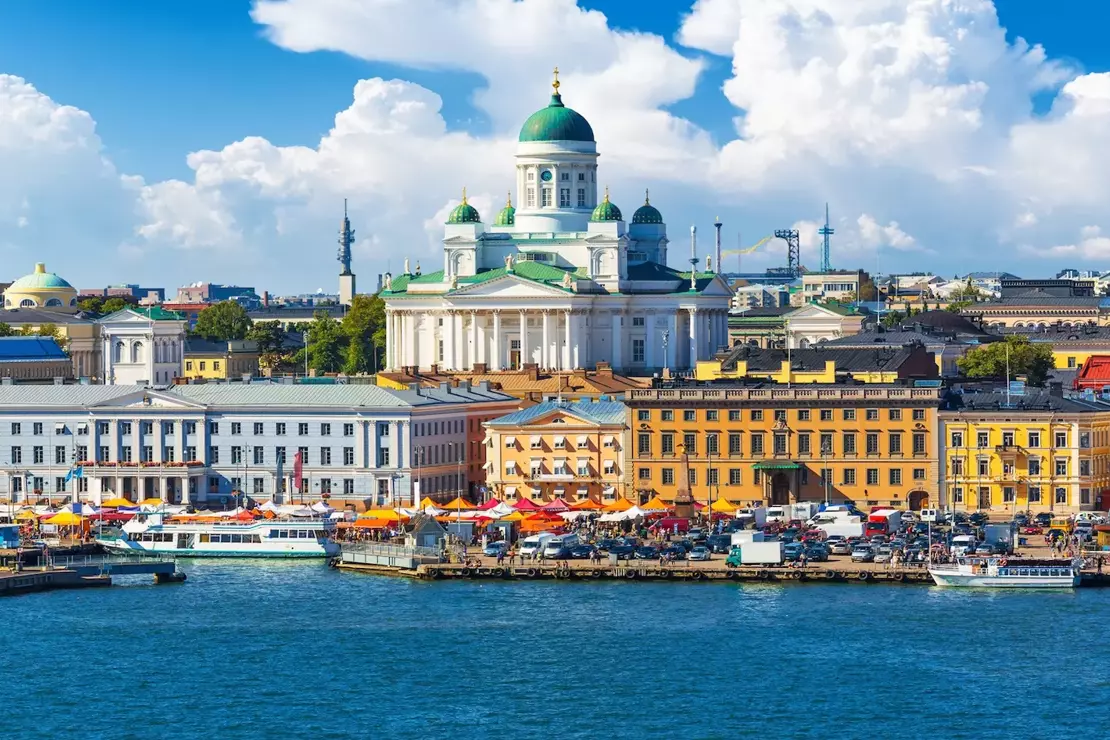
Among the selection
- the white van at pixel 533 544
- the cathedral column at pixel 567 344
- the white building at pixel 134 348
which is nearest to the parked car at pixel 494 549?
the white van at pixel 533 544

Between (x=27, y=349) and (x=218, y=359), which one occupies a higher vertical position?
(x=27, y=349)

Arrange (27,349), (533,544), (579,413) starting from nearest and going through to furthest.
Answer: (533,544)
(579,413)
(27,349)

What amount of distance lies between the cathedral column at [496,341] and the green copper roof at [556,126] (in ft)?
38.2

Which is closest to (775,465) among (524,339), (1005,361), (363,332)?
(1005,361)

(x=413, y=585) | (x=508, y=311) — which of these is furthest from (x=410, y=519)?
(x=508, y=311)

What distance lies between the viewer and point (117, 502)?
349ft


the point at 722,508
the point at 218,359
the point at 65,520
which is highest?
the point at 218,359

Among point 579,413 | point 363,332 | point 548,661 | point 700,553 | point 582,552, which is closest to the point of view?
point 548,661

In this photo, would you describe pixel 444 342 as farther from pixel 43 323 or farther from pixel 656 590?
pixel 656 590

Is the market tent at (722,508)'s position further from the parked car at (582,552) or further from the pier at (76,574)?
the pier at (76,574)

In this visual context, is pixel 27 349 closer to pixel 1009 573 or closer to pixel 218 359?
pixel 218 359

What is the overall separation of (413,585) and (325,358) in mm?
94148

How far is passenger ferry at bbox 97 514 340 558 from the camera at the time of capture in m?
96.9

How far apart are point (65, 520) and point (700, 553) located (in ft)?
71.8
